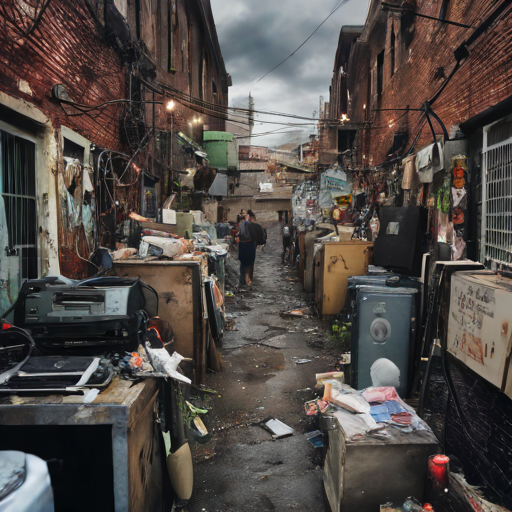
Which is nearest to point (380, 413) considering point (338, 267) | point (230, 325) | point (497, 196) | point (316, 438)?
point (316, 438)

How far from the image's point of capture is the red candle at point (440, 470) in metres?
2.46

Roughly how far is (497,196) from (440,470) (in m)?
3.98

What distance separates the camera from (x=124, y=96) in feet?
25.7

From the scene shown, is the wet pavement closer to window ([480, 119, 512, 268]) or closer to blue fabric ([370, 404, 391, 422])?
blue fabric ([370, 404, 391, 422])

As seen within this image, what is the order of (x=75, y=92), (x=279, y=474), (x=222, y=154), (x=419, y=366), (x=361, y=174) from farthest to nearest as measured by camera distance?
(x=222, y=154), (x=361, y=174), (x=75, y=92), (x=419, y=366), (x=279, y=474)

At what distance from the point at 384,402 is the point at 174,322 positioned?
2.72m

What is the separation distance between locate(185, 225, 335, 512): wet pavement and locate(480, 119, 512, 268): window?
107 inches

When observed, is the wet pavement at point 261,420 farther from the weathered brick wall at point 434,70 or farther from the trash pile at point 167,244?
the weathered brick wall at point 434,70

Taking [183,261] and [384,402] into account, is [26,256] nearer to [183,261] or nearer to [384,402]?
[183,261]

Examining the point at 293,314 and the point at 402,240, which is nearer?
the point at 402,240

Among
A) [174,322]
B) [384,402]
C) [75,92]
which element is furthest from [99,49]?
[384,402]

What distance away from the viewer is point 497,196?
5.19m

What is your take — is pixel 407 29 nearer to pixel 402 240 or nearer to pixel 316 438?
pixel 402 240

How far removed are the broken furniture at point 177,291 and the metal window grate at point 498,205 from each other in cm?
385
